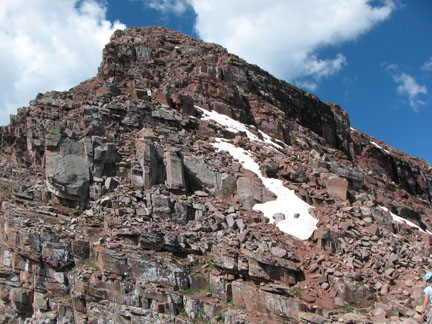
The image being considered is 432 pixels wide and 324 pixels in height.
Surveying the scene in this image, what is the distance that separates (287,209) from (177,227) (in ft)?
18.1

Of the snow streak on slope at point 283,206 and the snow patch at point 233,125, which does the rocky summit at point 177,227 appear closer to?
the snow streak on slope at point 283,206

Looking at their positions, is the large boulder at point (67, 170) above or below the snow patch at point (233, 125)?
below

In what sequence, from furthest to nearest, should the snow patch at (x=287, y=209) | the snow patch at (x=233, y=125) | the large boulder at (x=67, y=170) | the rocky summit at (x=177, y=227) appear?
the snow patch at (x=233, y=125), the large boulder at (x=67, y=170), the snow patch at (x=287, y=209), the rocky summit at (x=177, y=227)

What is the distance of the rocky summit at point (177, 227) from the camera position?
15695 millimetres

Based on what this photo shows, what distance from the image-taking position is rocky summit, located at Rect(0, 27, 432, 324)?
618 inches

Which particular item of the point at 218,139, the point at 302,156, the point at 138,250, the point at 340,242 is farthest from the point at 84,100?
the point at 340,242

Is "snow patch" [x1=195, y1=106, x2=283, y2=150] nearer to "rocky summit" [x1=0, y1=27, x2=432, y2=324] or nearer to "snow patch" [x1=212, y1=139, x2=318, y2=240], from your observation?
"rocky summit" [x1=0, y1=27, x2=432, y2=324]

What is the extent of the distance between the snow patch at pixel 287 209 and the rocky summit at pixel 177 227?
0.08m

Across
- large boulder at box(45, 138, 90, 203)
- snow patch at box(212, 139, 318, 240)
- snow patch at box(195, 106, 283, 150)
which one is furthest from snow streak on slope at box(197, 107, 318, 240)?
large boulder at box(45, 138, 90, 203)

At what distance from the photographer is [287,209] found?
67.3ft

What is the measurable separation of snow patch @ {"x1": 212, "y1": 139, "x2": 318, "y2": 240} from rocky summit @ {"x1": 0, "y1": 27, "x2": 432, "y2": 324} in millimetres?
82

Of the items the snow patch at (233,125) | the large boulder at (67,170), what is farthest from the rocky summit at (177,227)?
the snow patch at (233,125)

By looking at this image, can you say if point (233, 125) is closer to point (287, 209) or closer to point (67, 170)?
point (287, 209)

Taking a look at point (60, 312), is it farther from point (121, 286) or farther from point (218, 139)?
point (218, 139)
